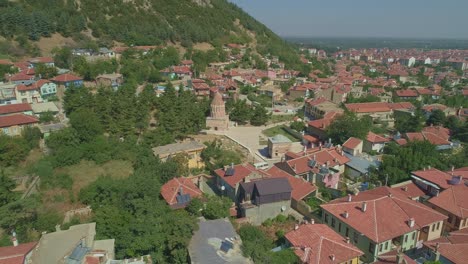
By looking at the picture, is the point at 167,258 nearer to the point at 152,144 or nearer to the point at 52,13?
the point at 152,144

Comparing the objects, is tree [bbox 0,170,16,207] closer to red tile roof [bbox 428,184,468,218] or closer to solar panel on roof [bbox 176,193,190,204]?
solar panel on roof [bbox 176,193,190,204]

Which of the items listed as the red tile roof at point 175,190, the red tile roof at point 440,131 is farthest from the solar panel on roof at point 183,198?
the red tile roof at point 440,131

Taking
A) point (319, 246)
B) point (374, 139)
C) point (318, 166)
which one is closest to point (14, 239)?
point (319, 246)

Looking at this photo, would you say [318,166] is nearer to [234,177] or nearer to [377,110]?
[234,177]

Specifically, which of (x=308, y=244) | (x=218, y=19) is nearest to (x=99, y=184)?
(x=308, y=244)

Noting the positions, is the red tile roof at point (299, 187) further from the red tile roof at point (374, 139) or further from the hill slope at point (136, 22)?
the hill slope at point (136, 22)
